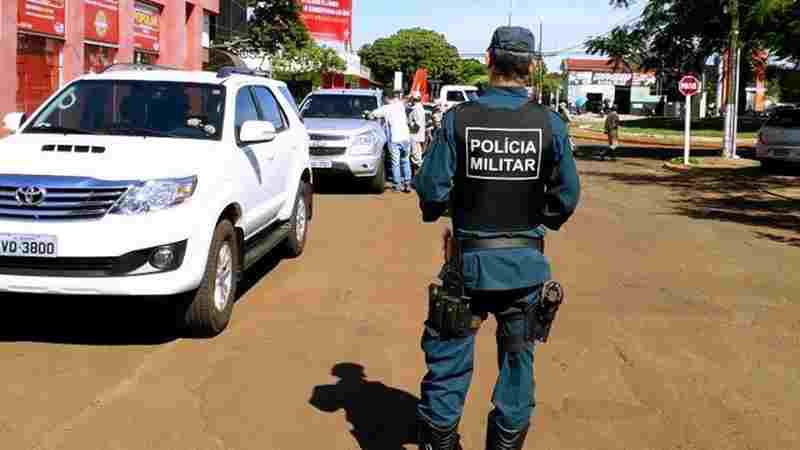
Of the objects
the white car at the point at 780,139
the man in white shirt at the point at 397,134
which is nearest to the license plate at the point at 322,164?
the man in white shirt at the point at 397,134

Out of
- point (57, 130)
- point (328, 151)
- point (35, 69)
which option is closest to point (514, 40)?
point (57, 130)

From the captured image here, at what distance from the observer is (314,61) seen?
4872cm

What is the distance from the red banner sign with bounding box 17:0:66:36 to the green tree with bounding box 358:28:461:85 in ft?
312

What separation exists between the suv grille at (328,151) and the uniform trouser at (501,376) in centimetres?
1166

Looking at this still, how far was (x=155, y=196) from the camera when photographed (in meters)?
5.84

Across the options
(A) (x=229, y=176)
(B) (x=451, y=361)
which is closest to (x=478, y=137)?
(B) (x=451, y=361)

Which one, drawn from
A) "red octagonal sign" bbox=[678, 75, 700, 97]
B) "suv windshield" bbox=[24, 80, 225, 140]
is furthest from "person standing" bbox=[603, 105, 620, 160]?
"suv windshield" bbox=[24, 80, 225, 140]

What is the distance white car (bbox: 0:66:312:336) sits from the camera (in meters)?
5.66

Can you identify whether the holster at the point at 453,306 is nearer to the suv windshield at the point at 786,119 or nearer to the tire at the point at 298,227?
the tire at the point at 298,227

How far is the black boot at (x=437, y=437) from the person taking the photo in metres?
3.81

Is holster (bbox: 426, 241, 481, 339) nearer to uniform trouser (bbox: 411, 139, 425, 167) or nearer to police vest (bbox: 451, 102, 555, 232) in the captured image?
police vest (bbox: 451, 102, 555, 232)

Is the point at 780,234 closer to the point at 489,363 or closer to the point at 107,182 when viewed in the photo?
the point at 489,363

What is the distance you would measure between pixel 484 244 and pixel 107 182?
2.90 metres

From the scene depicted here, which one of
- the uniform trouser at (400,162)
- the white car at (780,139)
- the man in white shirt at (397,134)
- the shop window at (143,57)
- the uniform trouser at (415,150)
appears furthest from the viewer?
the shop window at (143,57)
